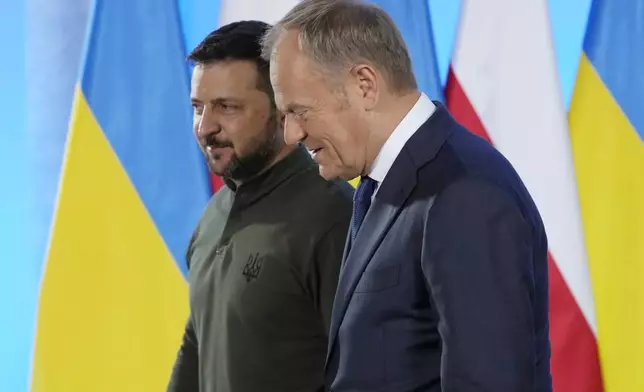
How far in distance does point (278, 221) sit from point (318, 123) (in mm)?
326

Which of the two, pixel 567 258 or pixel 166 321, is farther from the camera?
pixel 166 321

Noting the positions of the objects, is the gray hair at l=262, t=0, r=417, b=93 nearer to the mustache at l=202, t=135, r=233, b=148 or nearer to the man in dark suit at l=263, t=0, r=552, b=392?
the man in dark suit at l=263, t=0, r=552, b=392

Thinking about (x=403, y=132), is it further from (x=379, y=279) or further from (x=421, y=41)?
(x=421, y=41)

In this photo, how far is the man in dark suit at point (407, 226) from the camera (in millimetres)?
Answer: 805

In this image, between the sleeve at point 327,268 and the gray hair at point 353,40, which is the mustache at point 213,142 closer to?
the sleeve at point 327,268

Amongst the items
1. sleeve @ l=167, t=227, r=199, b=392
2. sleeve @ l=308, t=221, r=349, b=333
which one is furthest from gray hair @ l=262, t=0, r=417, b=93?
sleeve @ l=167, t=227, r=199, b=392

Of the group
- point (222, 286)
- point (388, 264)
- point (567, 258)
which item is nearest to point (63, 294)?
point (222, 286)

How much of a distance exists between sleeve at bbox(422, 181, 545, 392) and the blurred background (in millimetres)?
967

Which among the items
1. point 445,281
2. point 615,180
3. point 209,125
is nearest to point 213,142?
point 209,125

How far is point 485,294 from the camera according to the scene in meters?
0.80

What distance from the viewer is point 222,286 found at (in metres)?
1.27

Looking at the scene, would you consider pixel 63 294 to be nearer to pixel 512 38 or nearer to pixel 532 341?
pixel 512 38

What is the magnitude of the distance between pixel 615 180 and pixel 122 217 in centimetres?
104

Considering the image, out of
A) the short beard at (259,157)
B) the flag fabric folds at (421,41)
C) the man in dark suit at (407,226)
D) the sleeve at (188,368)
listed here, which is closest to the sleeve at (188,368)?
the sleeve at (188,368)
